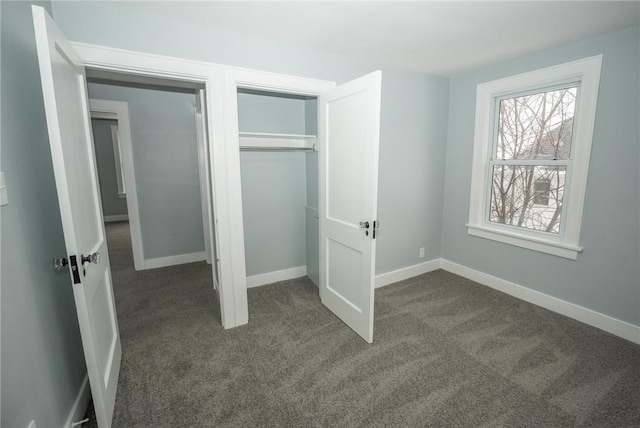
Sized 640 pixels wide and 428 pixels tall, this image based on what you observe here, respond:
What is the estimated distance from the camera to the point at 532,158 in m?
2.74

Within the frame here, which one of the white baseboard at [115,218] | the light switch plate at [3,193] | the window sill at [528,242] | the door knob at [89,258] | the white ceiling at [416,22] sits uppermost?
the white ceiling at [416,22]

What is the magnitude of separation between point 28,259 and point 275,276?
2256mm

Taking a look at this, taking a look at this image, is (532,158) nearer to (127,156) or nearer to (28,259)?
(28,259)

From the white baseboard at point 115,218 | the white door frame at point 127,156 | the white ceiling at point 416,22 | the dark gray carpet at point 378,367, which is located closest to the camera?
the dark gray carpet at point 378,367

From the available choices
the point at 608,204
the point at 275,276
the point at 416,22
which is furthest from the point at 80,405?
the point at 608,204

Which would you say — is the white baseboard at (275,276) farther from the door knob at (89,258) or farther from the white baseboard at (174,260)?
the door knob at (89,258)

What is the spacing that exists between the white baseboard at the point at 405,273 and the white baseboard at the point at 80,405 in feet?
8.24

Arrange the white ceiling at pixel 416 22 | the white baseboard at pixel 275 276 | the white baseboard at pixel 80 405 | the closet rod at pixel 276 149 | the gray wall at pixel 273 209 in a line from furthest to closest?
the white baseboard at pixel 275 276 → the gray wall at pixel 273 209 → the closet rod at pixel 276 149 → the white ceiling at pixel 416 22 → the white baseboard at pixel 80 405

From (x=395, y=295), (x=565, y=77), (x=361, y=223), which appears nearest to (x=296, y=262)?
(x=395, y=295)

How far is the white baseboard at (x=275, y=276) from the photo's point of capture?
320 cm

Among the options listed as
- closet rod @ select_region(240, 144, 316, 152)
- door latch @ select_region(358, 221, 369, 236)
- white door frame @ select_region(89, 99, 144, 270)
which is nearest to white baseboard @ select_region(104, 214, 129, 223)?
white door frame @ select_region(89, 99, 144, 270)

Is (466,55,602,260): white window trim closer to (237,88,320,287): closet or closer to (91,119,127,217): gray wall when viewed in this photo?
(237,88,320,287): closet

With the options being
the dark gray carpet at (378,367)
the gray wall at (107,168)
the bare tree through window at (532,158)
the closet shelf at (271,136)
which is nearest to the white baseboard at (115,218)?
the gray wall at (107,168)

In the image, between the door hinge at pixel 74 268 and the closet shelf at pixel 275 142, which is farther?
the closet shelf at pixel 275 142
